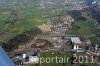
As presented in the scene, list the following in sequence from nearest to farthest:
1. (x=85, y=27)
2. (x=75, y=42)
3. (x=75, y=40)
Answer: (x=75, y=42)
(x=75, y=40)
(x=85, y=27)

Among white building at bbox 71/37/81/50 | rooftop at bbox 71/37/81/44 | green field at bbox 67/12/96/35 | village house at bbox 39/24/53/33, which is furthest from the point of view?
village house at bbox 39/24/53/33

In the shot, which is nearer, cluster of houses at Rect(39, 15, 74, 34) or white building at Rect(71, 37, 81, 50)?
white building at Rect(71, 37, 81, 50)

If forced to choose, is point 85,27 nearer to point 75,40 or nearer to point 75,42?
point 75,40

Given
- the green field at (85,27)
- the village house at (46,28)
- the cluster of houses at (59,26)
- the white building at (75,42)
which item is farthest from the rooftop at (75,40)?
the village house at (46,28)

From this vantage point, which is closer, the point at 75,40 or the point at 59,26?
the point at 75,40

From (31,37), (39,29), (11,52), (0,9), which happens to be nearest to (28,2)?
(0,9)

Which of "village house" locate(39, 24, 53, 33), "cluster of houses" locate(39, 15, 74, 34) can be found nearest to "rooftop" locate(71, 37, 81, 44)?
"cluster of houses" locate(39, 15, 74, 34)

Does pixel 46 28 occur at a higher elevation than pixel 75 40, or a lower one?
higher

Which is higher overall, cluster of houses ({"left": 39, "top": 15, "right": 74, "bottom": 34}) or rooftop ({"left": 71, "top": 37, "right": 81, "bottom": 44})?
cluster of houses ({"left": 39, "top": 15, "right": 74, "bottom": 34})

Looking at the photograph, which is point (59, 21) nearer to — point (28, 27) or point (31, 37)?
point (28, 27)

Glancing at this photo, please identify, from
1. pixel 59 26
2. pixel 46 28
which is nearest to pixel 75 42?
pixel 46 28

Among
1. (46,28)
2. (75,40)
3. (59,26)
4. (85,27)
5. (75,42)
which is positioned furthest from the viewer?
(59,26)

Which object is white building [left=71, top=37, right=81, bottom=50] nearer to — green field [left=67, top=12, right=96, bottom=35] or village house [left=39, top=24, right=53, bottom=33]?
green field [left=67, top=12, right=96, bottom=35]
